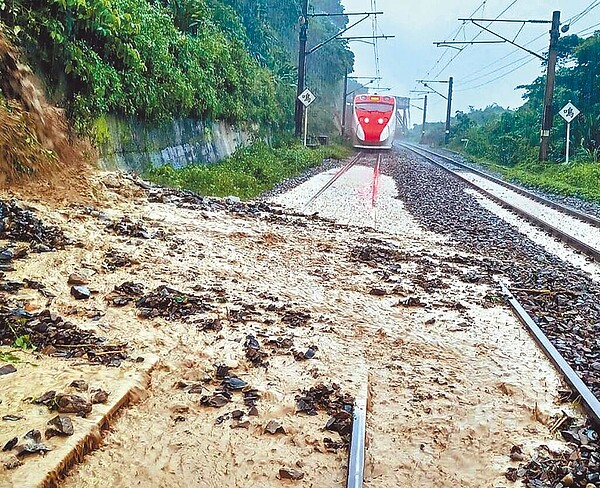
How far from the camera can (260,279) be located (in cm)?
682

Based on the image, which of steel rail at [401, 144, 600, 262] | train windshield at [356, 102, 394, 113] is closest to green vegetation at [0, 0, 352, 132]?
train windshield at [356, 102, 394, 113]

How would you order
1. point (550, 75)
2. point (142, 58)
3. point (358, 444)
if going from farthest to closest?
point (550, 75) < point (142, 58) < point (358, 444)

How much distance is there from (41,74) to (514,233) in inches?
333

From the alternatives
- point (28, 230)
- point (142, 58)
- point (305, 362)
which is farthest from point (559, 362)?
point (142, 58)

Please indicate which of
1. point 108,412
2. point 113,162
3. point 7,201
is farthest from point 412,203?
point 108,412

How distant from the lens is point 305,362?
4.73 metres

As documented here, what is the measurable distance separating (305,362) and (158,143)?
1074cm

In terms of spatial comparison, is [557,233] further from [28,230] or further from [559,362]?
[28,230]

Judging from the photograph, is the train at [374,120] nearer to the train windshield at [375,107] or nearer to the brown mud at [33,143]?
the train windshield at [375,107]

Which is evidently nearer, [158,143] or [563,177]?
[158,143]

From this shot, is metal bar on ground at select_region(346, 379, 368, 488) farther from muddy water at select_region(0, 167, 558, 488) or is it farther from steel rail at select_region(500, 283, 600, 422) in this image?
steel rail at select_region(500, 283, 600, 422)

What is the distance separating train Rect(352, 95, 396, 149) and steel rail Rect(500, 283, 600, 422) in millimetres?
28957

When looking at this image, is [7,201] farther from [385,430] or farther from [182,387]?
[385,430]

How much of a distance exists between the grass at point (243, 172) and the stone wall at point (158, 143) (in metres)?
0.36
